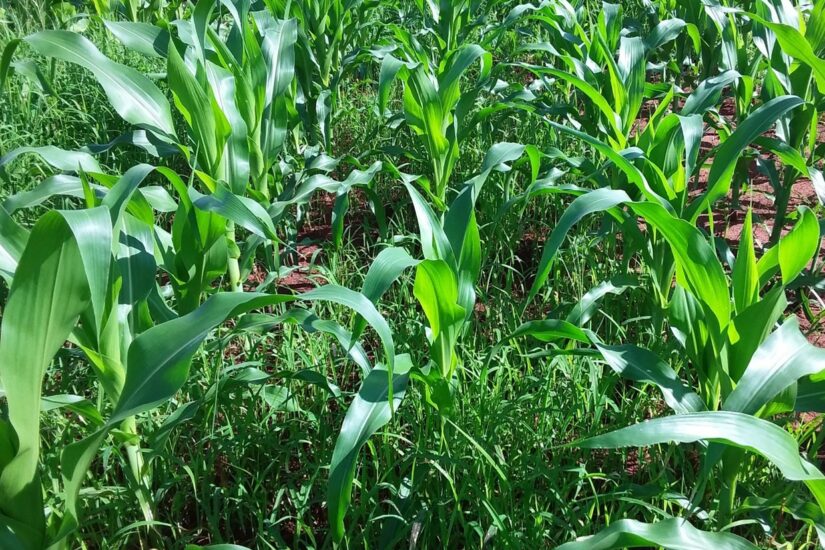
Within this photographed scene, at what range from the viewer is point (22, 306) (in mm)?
1191

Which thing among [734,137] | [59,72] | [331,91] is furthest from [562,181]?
[59,72]

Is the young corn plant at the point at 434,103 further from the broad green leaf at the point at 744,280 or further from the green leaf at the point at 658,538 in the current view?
the green leaf at the point at 658,538

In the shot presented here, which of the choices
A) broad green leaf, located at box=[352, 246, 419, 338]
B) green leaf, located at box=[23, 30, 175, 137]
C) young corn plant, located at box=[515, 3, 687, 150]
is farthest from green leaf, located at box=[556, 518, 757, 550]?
green leaf, located at box=[23, 30, 175, 137]

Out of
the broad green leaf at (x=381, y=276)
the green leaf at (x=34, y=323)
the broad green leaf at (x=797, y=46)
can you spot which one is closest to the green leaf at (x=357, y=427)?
the broad green leaf at (x=381, y=276)

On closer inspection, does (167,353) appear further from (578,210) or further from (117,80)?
(117,80)

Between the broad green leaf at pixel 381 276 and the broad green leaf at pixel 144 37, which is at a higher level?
the broad green leaf at pixel 144 37

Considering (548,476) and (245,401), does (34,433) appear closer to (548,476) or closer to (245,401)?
(245,401)

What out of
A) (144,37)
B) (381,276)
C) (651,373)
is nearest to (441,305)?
(381,276)

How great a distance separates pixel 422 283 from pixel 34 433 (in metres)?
0.71

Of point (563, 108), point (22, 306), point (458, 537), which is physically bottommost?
point (458, 537)

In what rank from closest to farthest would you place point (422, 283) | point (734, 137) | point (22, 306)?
point (22, 306) < point (422, 283) < point (734, 137)

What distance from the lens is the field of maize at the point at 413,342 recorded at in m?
1.30

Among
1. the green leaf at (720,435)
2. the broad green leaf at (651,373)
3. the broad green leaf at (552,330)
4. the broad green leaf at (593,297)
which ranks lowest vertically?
the broad green leaf at (593,297)

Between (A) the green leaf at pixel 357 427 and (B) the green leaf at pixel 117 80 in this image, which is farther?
(B) the green leaf at pixel 117 80
